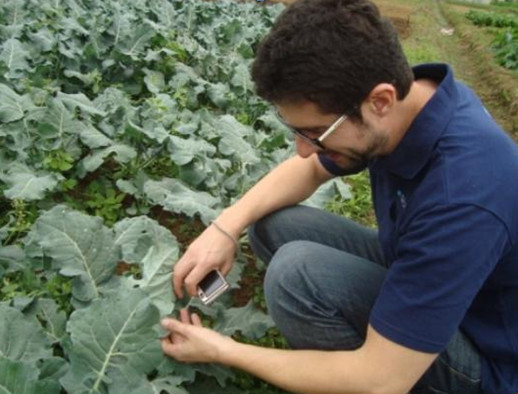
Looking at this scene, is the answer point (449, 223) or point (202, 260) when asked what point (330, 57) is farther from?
point (202, 260)

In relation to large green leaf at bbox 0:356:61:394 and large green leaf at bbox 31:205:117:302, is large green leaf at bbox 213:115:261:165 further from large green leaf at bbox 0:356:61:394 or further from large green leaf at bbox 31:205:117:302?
large green leaf at bbox 0:356:61:394

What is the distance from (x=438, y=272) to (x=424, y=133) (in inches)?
14.2

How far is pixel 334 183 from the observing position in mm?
2822

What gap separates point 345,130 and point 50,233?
100 centimetres

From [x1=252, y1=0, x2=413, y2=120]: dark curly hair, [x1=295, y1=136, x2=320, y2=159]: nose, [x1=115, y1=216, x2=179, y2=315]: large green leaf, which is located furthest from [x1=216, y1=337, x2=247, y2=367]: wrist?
[x1=252, y1=0, x2=413, y2=120]: dark curly hair

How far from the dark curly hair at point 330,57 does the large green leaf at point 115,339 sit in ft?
2.29

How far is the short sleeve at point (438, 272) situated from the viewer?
1378 millimetres

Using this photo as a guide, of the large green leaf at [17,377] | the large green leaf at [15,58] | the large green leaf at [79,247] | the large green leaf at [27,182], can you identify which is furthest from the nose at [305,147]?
the large green leaf at [15,58]

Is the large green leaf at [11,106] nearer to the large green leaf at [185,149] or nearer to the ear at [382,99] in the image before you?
the large green leaf at [185,149]

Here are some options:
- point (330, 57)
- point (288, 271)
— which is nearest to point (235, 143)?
point (288, 271)

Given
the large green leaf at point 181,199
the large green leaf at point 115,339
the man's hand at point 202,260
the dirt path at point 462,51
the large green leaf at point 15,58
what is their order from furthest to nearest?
the dirt path at point 462,51, the large green leaf at point 15,58, the large green leaf at point 181,199, the man's hand at point 202,260, the large green leaf at point 115,339

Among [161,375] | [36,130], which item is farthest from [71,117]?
[161,375]

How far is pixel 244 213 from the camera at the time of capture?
7.16 feet

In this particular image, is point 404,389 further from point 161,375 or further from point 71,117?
point 71,117
